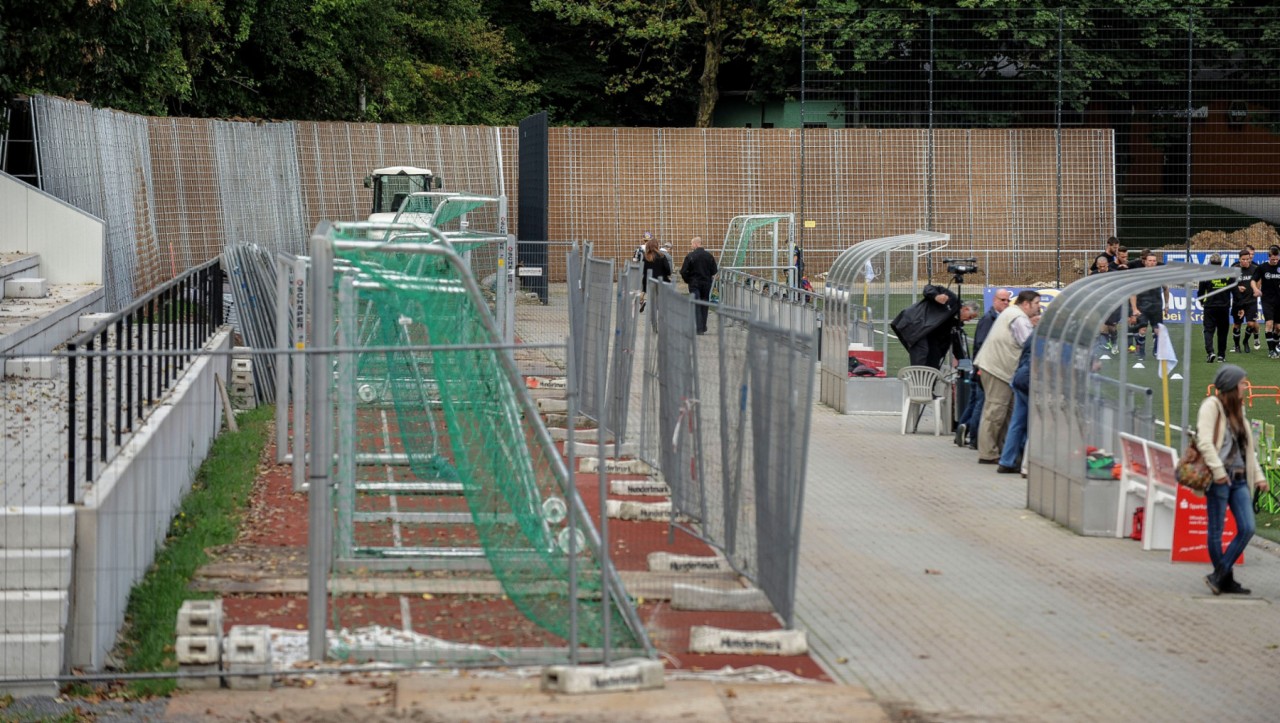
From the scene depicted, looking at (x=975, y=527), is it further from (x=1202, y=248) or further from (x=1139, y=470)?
(x=1202, y=248)

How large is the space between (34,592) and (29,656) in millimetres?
328

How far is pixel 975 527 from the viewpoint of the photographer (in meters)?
13.4

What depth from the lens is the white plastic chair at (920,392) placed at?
18656 mm

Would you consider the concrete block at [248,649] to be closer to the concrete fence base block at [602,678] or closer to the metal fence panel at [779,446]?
the concrete fence base block at [602,678]

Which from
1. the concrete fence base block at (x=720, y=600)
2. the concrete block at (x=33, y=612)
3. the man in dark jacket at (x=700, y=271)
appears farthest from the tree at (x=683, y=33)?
the concrete block at (x=33, y=612)

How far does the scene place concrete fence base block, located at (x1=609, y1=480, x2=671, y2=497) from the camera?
1369 centimetres

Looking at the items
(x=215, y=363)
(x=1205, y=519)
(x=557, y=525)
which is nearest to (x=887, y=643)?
(x=557, y=525)

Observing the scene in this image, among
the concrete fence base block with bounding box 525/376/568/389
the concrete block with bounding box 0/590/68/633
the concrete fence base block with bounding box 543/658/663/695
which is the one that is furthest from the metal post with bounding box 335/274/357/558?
the concrete fence base block with bounding box 525/376/568/389

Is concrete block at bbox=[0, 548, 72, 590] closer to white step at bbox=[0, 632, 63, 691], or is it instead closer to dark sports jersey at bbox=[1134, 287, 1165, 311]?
white step at bbox=[0, 632, 63, 691]

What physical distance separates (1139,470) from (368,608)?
6335mm

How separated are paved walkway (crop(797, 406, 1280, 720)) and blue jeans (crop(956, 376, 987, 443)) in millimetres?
2402

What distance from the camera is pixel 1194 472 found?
11.0m

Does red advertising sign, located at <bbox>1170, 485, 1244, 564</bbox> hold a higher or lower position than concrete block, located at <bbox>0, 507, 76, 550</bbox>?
lower

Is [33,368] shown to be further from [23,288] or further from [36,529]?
[36,529]
